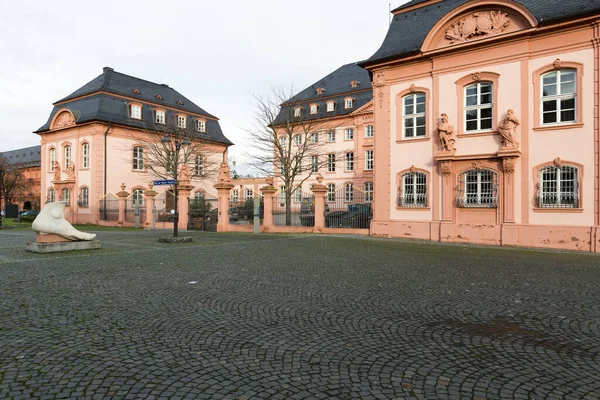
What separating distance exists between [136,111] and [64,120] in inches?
249

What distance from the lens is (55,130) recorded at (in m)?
36.4

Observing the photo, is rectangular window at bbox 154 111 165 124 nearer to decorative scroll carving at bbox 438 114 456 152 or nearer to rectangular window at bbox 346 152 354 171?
rectangular window at bbox 346 152 354 171

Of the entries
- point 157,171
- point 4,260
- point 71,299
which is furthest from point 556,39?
point 157,171

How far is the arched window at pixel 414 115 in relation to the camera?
58.9 feet

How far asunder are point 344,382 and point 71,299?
4751 mm

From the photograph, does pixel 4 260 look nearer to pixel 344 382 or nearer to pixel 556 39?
pixel 344 382

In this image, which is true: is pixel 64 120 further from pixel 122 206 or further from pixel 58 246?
pixel 58 246

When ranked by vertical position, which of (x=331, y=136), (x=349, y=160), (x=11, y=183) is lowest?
(x=11, y=183)

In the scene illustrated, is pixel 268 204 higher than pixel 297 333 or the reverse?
higher

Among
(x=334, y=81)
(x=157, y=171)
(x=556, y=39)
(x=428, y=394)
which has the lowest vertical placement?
(x=428, y=394)

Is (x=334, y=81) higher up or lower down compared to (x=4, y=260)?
higher up

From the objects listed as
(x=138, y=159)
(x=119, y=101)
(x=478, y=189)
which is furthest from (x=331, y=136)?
(x=478, y=189)

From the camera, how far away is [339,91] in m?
43.9

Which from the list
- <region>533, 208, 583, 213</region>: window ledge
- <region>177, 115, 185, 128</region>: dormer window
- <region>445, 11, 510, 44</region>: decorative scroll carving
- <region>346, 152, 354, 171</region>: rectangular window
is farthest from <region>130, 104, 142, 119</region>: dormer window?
<region>533, 208, 583, 213</region>: window ledge
